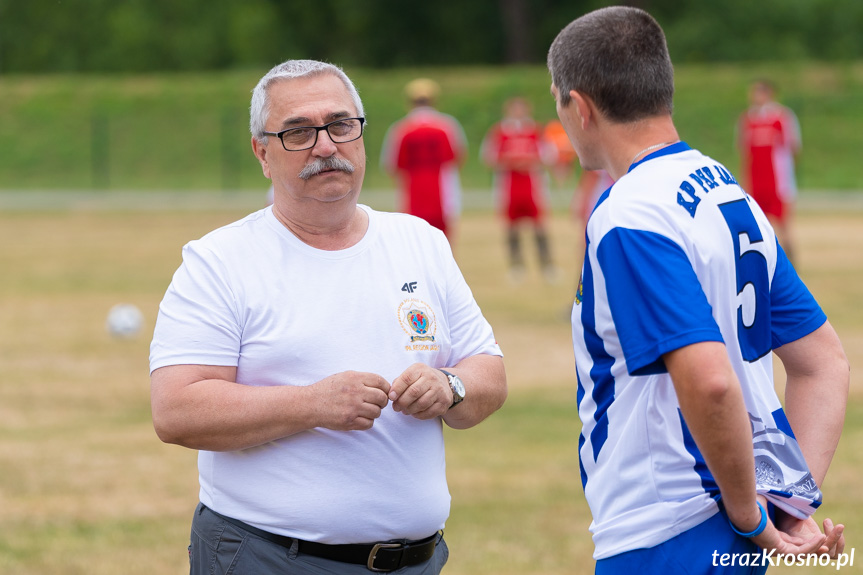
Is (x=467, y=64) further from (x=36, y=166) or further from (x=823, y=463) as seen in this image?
(x=823, y=463)

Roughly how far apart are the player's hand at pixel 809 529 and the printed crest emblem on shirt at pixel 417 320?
97cm

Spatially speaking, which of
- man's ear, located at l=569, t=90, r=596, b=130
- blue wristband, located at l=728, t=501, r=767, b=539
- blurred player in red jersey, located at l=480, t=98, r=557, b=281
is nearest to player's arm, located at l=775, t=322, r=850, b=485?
blue wristband, located at l=728, t=501, r=767, b=539

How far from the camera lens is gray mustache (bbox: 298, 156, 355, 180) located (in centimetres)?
292

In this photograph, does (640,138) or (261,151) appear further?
(261,151)

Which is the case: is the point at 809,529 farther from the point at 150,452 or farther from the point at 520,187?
the point at 520,187

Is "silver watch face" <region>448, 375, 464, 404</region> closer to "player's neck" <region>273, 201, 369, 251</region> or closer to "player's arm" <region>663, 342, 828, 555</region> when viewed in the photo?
"player's neck" <region>273, 201, 369, 251</region>

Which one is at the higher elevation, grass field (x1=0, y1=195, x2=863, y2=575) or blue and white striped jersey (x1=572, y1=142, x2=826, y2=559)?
blue and white striped jersey (x1=572, y1=142, x2=826, y2=559)

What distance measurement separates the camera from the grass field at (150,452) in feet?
17.6

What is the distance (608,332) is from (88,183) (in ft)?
112

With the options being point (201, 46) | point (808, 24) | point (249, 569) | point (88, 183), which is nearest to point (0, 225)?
point (88, 183)

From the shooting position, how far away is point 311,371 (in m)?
2.87

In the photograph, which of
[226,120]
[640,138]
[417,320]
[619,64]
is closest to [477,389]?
[417,320]

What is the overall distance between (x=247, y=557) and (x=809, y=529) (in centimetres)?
133

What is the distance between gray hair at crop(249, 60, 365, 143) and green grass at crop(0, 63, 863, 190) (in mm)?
30231
